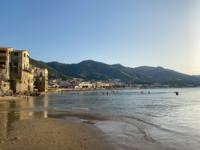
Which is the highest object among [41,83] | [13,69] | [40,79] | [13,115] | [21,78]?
[13,69]

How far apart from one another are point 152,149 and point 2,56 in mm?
59521

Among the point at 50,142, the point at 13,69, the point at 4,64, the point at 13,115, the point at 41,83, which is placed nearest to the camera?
the point at 50,142

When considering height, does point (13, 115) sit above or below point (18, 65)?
below

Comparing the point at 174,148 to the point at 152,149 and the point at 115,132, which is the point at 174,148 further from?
the point at 115,132

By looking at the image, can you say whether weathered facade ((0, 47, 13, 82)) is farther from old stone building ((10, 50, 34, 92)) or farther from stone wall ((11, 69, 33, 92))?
stone wall ((11, 69, 33, 92))

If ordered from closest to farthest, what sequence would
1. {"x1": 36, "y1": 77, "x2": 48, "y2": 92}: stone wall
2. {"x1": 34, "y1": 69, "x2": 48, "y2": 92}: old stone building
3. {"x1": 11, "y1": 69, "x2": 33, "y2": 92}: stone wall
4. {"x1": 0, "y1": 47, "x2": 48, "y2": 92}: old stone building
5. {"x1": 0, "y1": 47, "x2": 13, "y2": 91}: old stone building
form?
1. {"x1": 0, "y1": 47, "x2": 13, "y2": 91}: old stone building
2. {"x1": 0, "y1": 47, "x2": 48, "y2": 92}: old stone building
3. {"x1": 11, "y1": 69, "x2": 33, "y2": 92}: stone wall
4. {"x1": 34, "y1": 69, "x2": 48, "y2": 92}: old stone building
5. {"x1": 36, "y1": 77, "x2": 48, "y2": 92}: stone wall

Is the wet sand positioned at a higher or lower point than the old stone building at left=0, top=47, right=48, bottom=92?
lower

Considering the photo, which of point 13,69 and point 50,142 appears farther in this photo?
point 13,69

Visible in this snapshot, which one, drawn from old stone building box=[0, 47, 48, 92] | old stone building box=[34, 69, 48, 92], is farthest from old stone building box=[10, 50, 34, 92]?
old stone building box=[34, 69, 48, 92]

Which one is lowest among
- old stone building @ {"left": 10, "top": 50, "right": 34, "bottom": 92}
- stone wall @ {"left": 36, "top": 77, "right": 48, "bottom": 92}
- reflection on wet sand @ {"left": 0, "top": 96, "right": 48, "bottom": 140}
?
reflection on wet sand @ {"left": 0, "top": 96, "right": 48, "bottom": 140}

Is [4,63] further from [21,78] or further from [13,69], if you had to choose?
[21,78]

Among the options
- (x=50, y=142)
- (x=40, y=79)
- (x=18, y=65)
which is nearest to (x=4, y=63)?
(x=18, y=65)

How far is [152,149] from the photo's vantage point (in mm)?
7164

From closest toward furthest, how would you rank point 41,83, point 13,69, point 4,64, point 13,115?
point 13,115
point 4,64
point 13,69
point 41,83
